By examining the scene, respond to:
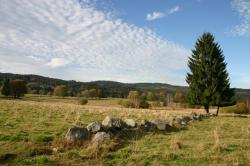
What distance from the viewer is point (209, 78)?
37531 millimetres

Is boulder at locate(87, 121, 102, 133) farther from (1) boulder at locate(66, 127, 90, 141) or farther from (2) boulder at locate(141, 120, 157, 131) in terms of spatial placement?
(2) boulder at locate(141, 120, 157, 131)

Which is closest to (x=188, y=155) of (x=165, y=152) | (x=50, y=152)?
(x=165, y=152)

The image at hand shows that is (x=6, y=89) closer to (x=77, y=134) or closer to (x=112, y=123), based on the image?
(x=112, y=123)

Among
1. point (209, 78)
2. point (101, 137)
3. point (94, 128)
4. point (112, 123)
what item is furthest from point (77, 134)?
point (209, 78)

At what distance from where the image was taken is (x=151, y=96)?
121 meters

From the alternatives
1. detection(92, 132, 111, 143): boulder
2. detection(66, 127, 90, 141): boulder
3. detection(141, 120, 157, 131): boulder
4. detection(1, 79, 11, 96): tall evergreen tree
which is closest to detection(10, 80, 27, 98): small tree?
detection(1, 79, 11, 96): tall evergreen tree

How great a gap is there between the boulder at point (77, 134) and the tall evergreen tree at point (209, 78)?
26.9m

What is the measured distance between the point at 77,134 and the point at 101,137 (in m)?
0.98

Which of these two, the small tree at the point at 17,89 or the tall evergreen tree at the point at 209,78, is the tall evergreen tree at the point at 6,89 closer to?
the small tree at the point at 17,89

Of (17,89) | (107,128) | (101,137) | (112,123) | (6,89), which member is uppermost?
(17,89)

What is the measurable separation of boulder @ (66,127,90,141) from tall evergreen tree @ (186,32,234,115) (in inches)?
1058

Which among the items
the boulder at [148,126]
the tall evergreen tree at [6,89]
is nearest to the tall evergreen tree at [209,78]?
the boulder at [148,126]

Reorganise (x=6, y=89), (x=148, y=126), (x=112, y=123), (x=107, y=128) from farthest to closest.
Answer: (x=6, y=89), (x=148, y=126), (x=112, y=123), (x=107, y=128)

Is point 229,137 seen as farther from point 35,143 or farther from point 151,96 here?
point 151,96
